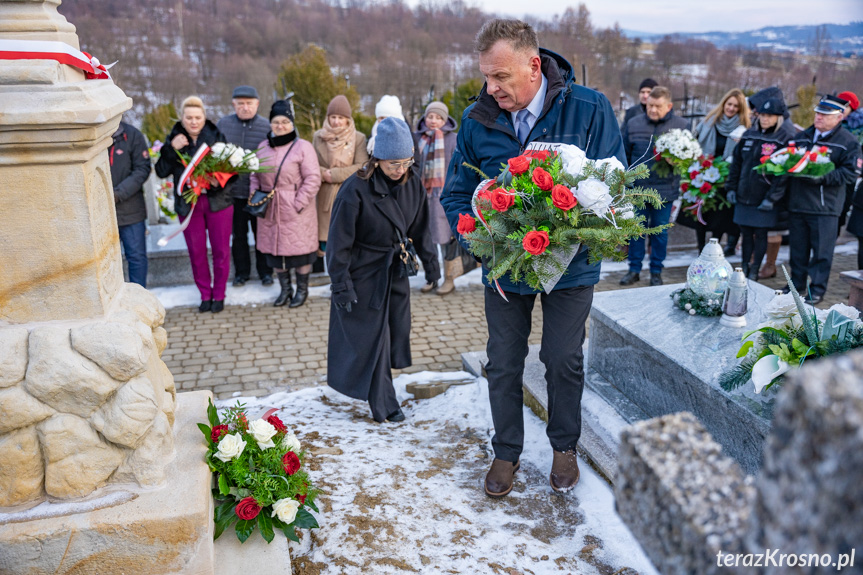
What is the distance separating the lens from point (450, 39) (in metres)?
59.0

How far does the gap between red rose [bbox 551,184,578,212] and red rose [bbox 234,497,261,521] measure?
1.75 meters

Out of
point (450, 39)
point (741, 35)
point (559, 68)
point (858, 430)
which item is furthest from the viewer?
point (741, 35)

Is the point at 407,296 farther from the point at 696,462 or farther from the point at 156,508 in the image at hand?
the point at 696,462

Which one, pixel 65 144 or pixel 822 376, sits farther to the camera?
pixel 65 144

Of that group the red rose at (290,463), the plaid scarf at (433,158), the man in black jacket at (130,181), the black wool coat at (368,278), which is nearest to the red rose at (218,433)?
the red rose at (290,463)

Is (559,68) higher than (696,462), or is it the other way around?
(559,68)

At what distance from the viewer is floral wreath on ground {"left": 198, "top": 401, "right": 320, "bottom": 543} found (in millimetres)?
2846

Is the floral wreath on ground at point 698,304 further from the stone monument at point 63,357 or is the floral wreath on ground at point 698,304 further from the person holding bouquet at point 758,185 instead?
the person holding bouquet at point 758,185

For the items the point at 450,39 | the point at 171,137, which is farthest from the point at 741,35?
the point at 171,137

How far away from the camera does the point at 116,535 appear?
98.1 inches

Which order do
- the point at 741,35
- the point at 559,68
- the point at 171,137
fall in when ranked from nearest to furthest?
the point at 559,68 → the point at 171,137 → the point at 741,35

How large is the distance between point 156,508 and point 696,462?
2157 millimetres

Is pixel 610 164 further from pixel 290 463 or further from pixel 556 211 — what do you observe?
pixel 290 463

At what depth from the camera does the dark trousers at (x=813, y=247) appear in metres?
6.83
